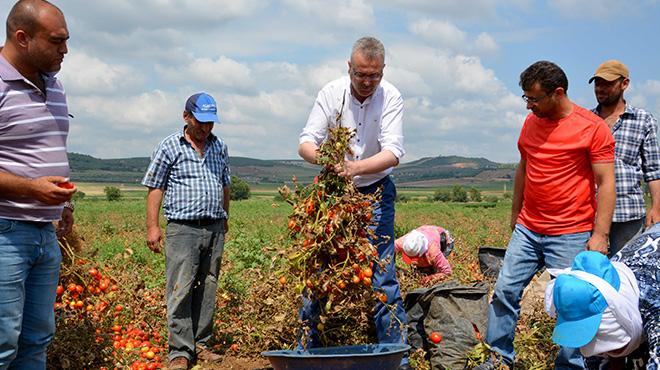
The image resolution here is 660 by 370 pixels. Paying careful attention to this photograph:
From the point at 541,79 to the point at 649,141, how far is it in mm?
1542

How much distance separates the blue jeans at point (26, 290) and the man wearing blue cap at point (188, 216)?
181 centimetres

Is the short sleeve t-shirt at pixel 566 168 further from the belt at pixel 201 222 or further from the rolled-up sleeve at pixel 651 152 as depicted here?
the belt at pixel 201 222

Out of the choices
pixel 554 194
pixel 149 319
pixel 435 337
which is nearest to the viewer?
pixel 554 194

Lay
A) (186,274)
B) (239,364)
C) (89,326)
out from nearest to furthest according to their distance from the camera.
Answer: (89,326)
(186,274)
(239,364)

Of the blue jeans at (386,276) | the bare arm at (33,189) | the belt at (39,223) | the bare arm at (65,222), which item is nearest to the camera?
the bare arm at (33,189)

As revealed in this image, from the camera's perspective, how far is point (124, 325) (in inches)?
249

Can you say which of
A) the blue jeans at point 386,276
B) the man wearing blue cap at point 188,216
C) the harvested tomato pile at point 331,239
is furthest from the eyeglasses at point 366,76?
the man wearing blue cap at point 188,216

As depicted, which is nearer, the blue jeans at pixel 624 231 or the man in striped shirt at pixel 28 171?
the man in striped shirt at pixel 28 171

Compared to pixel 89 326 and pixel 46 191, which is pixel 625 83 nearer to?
pixel 46 191

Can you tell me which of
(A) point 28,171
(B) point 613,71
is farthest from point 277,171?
(A) point 28,171

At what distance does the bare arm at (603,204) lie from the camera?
4301mm

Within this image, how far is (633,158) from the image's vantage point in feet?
17.4

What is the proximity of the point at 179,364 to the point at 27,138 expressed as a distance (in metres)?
2.56

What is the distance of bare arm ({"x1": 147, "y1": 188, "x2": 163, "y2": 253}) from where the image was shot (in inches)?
213
